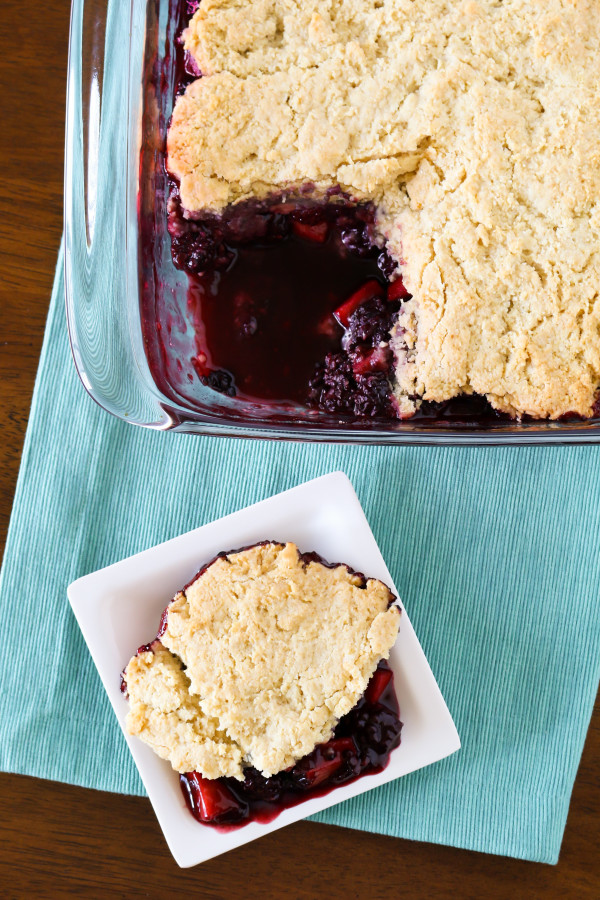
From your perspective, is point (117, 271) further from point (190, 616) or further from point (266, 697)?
point (266, 697)

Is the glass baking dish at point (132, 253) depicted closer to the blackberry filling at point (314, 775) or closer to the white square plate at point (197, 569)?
the white square plate at point (197, 569)

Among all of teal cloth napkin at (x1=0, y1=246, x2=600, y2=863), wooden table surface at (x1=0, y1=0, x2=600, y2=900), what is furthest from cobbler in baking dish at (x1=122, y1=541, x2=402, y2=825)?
wooden table surface at (x1=0, y1=0, x2=600, y2=900)

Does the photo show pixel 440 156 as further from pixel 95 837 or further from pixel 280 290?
pixel 95 837

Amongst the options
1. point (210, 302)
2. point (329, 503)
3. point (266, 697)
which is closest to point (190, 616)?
point (266, 697)

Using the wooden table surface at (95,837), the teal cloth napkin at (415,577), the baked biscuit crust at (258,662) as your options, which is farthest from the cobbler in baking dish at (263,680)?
the wooden table surface at (95,837)

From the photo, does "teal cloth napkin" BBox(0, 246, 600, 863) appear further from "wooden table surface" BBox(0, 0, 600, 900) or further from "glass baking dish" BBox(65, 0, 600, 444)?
"glass baking dish" BBox(65, 0, 600, 444)
